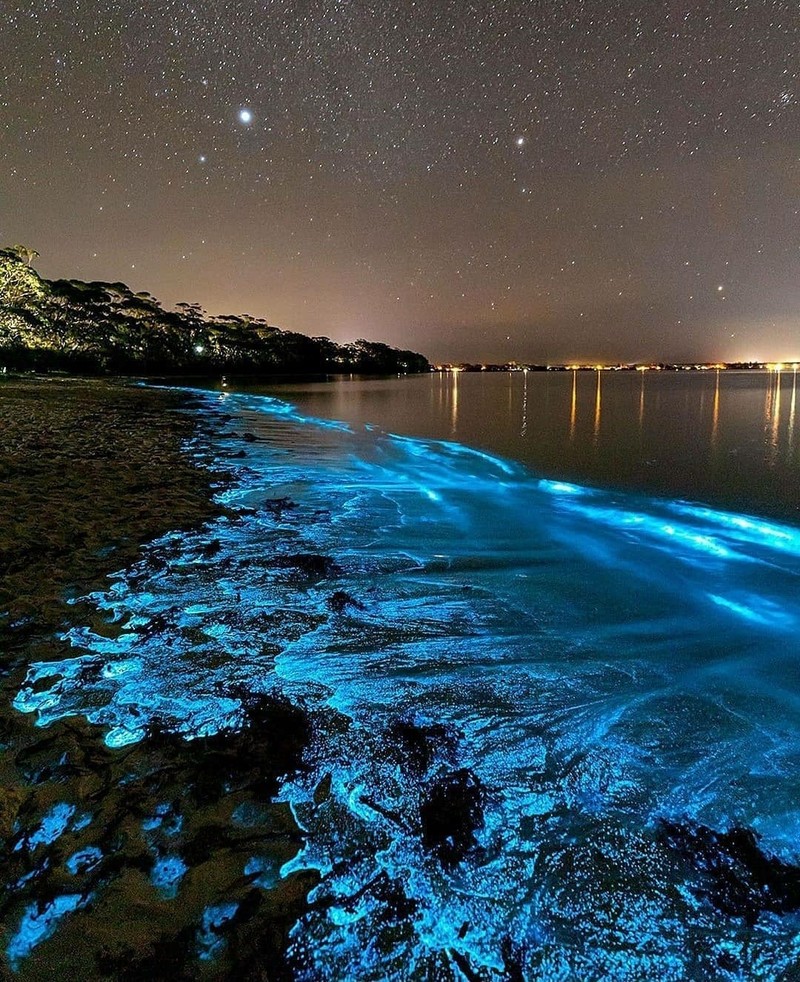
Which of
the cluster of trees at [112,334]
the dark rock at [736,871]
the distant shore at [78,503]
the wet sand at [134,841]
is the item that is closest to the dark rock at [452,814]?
the wet sand at [134,841]

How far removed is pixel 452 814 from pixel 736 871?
137 cm

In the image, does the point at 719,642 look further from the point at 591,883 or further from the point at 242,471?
the point at 242,471

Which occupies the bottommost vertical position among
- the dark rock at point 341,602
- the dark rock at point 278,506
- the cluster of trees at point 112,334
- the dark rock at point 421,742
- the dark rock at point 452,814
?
the dark rock at point 452,814

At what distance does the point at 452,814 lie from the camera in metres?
2.65

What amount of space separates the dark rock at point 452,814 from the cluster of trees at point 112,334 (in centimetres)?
7109

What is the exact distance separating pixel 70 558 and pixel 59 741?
332 centimetres

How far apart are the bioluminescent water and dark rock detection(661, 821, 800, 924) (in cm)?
1

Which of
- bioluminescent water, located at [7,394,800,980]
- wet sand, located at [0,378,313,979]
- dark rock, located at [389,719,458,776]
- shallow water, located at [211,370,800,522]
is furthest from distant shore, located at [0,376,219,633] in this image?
shallow water, located at [211,370,800,522]

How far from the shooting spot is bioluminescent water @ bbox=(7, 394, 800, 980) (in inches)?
82.5

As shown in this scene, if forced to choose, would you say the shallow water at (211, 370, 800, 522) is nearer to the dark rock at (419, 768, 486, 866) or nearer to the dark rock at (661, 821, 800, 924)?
the dark rock at (661, 821, 800, 924)

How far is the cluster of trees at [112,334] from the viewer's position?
5731 cm

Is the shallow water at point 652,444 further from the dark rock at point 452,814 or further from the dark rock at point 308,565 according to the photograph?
the dark rock at point 452,814

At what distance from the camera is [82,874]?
7.16 feet

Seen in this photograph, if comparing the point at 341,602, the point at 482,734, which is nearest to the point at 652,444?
the point at 341,602
